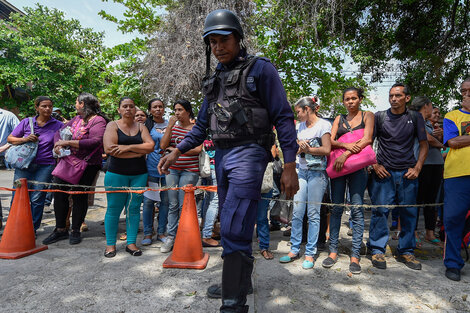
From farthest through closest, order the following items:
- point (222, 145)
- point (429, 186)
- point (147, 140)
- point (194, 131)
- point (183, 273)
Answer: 1. point (429, 186)
2. point (147, 140)
3. point (183, 273)
4. point (194, 131)
5. point (222, 145)

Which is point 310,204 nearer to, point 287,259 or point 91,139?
point 287,259

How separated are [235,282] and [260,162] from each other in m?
0.85

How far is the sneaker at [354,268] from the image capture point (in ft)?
10.6

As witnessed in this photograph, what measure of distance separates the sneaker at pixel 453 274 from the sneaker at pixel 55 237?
4.92m

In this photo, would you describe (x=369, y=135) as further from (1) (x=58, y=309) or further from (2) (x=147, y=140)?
(1) (x=58, y=309)

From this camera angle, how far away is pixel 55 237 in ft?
13.8

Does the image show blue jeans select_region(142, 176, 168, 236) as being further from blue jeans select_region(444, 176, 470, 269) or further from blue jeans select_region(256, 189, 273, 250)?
blue jeans select_region(444, 176, 470, 269)

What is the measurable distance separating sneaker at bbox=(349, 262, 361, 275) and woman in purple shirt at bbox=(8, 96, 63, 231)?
4.31 metres

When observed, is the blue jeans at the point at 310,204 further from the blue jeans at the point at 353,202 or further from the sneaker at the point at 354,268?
the sneaker at the point at 354,268

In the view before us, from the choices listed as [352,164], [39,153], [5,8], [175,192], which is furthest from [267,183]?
[5,8]

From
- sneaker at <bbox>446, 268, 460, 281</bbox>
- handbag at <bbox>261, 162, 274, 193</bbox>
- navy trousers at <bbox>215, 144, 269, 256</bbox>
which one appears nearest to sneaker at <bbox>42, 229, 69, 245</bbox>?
Result: handbag at <bbox>261, 162, 274, 193</bbox>

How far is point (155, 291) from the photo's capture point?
2.72 m

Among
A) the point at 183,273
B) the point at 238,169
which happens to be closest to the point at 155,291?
the point at 183,273

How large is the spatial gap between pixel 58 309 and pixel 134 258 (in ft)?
4.16
